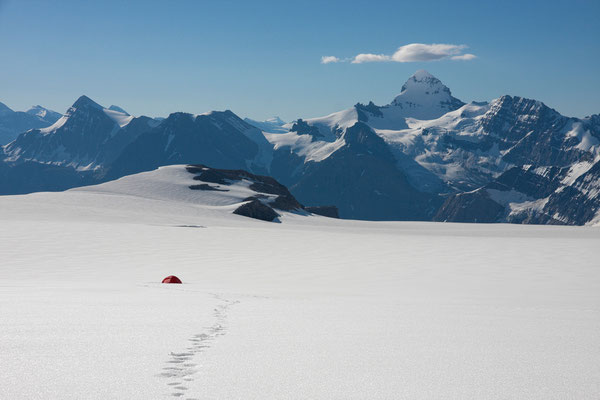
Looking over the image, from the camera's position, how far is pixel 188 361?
614 centimetres

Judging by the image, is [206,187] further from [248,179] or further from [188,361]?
[188,361]

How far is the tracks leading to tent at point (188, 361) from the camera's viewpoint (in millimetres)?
5223

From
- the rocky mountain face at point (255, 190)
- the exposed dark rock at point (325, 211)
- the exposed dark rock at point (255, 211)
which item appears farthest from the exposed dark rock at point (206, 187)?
the exposed dark rock at point (325, 211)

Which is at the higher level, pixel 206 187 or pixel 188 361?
pixel 206 187

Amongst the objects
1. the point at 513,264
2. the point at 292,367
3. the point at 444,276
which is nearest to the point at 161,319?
the point at 292,367

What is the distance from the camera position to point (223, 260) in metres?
24.5

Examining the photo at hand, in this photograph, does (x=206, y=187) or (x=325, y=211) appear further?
(x=325, y=211)

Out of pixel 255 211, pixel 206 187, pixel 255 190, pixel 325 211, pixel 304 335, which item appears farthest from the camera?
pixel 325 211

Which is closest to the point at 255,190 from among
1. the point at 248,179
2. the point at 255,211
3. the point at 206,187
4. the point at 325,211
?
the point at 248,179

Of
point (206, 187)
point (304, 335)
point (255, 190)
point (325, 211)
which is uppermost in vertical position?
point (255, 190)

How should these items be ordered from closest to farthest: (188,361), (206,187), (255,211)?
(188,361)
(255,211)
(206,187)

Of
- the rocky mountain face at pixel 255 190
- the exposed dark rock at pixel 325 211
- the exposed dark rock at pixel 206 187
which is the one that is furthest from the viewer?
the exposed dark rock at pixel 325 211

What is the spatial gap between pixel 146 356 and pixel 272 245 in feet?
84.5

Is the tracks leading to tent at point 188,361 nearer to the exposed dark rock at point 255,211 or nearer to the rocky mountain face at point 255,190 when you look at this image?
the exposed dark rock at point 255,211
